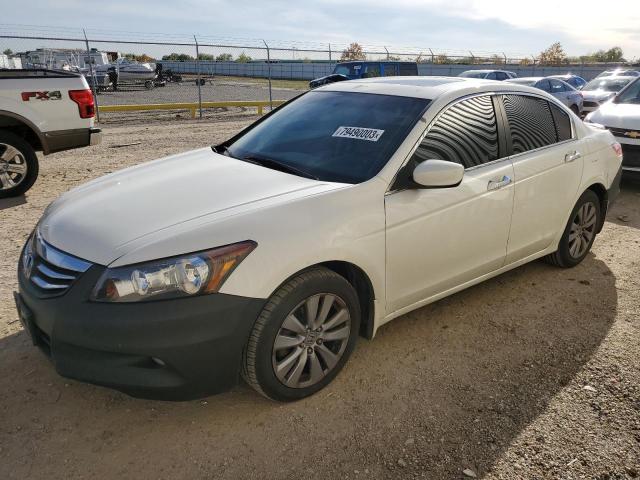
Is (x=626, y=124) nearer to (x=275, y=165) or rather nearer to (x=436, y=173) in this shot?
(x=436, y=173)

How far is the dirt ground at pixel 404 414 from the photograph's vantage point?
2395 millimetres

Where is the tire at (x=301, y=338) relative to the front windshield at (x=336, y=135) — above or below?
below

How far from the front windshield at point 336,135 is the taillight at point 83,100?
152 inches

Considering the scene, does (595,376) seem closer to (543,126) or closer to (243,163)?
(543,126)

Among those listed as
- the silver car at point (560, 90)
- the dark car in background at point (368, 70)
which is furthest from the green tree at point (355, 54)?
the silver car at point (560, 90)

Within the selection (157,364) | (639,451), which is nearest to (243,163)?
(157,364)

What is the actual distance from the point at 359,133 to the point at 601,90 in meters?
16.3

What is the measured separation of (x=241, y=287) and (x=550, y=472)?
163 cm

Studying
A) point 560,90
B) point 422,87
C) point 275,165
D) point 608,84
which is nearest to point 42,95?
point 275,165

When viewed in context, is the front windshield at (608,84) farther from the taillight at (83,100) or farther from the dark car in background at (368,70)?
the taillight at (83,100)

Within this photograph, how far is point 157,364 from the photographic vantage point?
2363mm

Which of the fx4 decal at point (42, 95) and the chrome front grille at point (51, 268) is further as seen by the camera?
the fx4 decal at point (42, 95)

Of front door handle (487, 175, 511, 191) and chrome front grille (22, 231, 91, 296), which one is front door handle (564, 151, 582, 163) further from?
chrome front grille (22, 231, 91, 296)

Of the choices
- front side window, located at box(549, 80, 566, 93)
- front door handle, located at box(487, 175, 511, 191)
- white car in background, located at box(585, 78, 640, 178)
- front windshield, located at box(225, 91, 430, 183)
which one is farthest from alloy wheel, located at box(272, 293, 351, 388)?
front side window, located at box(549, 80, 566, 93)
